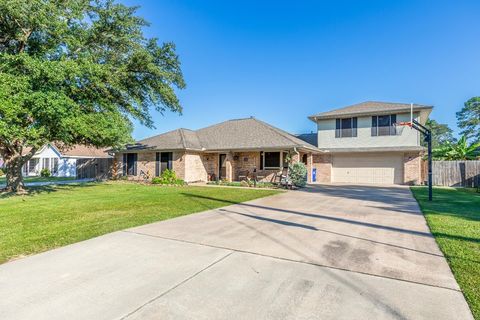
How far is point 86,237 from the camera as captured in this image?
5098 millimetres

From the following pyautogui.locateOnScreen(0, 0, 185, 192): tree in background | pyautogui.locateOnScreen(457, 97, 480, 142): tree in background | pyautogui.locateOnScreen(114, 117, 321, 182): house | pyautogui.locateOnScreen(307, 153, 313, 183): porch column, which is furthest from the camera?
pyautogui.locateOnScreen(457, 97, 480, 142): tree in background

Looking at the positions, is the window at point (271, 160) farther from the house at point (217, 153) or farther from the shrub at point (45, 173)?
the shrub at point (45, 173)

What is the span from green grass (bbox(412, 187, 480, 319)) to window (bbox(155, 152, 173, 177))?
52.0ft

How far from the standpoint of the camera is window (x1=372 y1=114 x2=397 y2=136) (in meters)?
18.9

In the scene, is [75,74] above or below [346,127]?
above

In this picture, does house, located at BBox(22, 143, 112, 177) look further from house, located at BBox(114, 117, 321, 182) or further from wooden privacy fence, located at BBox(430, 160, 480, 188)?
wooden privacy fence, located at BBox(430, 160, 480, 188)

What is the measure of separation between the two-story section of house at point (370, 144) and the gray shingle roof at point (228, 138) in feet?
7.91

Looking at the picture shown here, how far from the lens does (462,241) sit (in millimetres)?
4848

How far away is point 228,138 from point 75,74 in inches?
452

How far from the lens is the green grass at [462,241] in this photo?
10.1 ft

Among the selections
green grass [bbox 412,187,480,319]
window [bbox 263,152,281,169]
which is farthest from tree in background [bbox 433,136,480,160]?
green grass [bbox 412,187,480,319]

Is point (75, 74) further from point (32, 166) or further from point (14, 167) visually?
point (32, 166)

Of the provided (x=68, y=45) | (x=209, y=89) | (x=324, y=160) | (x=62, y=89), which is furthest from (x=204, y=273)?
(x=209, y=89)

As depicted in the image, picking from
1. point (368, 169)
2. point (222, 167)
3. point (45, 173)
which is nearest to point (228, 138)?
point (222, 167)
